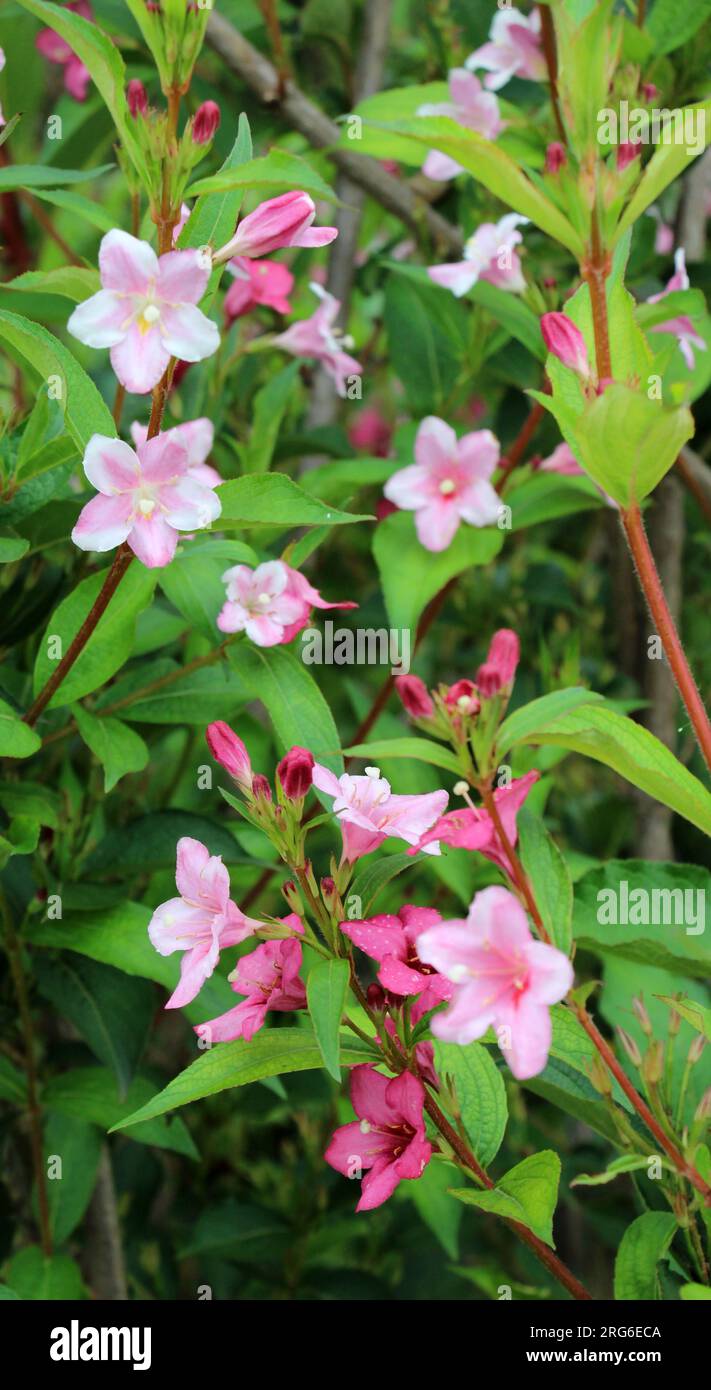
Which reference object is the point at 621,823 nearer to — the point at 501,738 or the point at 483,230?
the point at 483,230

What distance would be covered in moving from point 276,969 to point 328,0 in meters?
1.43

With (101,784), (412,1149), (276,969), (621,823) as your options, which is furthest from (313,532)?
(621,823)

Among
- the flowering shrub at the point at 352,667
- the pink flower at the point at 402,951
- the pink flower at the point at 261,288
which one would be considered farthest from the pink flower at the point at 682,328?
the pink flower at the point at 402,951

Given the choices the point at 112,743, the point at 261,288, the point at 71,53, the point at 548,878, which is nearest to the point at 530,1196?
the point at 548,878

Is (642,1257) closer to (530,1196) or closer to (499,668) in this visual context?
(530,1196)

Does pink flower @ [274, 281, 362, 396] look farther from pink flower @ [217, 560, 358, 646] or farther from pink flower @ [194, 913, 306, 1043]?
pink flower @ [194, 913, 306, 1043]

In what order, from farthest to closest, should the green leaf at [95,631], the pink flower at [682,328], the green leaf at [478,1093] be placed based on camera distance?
the pink flower at [682,328], the green leaf at [95,631], the green leaf at [478,1093]

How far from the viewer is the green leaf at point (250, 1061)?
85 cm

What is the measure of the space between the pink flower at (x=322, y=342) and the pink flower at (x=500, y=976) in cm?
87

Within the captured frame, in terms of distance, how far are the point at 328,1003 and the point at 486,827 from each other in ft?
0.45

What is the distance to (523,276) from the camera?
57.6 inches

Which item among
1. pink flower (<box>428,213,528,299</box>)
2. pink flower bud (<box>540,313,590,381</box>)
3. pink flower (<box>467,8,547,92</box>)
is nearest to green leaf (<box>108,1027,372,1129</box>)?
pink flower bud (<box>540,313,590,381</box>)

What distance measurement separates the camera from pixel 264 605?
3.76 feet

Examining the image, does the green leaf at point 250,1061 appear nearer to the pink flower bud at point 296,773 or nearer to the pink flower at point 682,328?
the pink flower bud at point 296,773
